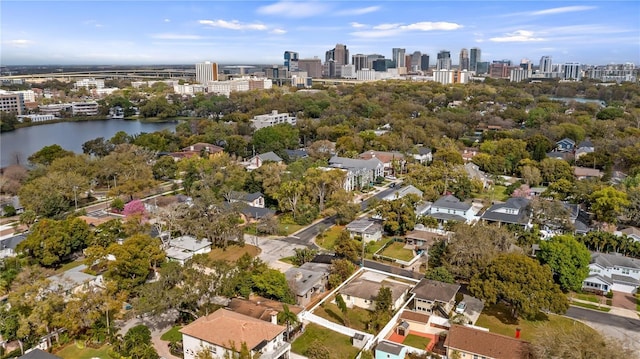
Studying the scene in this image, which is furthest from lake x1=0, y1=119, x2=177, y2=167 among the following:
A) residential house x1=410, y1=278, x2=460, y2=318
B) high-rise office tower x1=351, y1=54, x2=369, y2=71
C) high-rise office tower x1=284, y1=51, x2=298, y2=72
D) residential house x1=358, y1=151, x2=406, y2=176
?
high-rise office tower x1=351, y1=54, x2=369, y2=71

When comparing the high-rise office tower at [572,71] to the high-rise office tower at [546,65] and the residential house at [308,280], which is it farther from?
the residential house at [308,280]

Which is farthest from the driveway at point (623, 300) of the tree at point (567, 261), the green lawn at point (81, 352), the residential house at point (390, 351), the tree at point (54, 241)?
the tree at point (54, 241)

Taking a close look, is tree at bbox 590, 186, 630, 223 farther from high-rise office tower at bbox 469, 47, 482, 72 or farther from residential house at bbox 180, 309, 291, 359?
high-rise office tower at bbox 469, 47, 482, 72

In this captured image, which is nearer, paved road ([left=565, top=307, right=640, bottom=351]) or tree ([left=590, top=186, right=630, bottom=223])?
paved road ([left=565, top=307, right=640, bottom=351])

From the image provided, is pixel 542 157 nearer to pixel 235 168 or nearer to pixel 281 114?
pixel 235 168

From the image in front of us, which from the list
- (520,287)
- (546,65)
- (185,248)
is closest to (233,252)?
(185,248)

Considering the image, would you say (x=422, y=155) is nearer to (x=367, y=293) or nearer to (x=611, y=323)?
(x=367, y=293)
